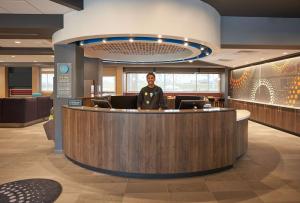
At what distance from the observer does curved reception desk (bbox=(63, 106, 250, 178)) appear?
4094 millimetres

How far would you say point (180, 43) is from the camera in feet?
17.8

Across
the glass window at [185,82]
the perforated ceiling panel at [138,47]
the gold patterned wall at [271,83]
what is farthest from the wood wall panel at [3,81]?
the gold patterned wall at [271,83]

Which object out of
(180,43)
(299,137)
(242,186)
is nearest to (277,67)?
(299,137)

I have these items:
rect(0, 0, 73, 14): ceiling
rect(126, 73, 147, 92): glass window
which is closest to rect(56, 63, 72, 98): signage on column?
rect(0, 0, 73, 14): ceiling

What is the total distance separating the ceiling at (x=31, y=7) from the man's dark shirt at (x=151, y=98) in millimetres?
2080

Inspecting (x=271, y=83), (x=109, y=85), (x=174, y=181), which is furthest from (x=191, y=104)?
(x=109, y=85)

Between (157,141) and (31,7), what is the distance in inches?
127

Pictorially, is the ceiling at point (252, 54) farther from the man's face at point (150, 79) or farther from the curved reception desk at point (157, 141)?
the curved reception desk at point (157, 141)

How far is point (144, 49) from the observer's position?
669 centimetres

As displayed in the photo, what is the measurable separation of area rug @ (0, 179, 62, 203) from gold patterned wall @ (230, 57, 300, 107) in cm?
752

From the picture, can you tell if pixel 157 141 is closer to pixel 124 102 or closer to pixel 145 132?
pixel 145 132

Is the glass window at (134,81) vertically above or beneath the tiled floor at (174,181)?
above

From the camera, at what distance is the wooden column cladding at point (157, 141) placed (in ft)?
13.4

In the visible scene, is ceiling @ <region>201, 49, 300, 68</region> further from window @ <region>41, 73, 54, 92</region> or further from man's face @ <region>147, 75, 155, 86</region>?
window @ <region>41, 73, 54, 92</region>
